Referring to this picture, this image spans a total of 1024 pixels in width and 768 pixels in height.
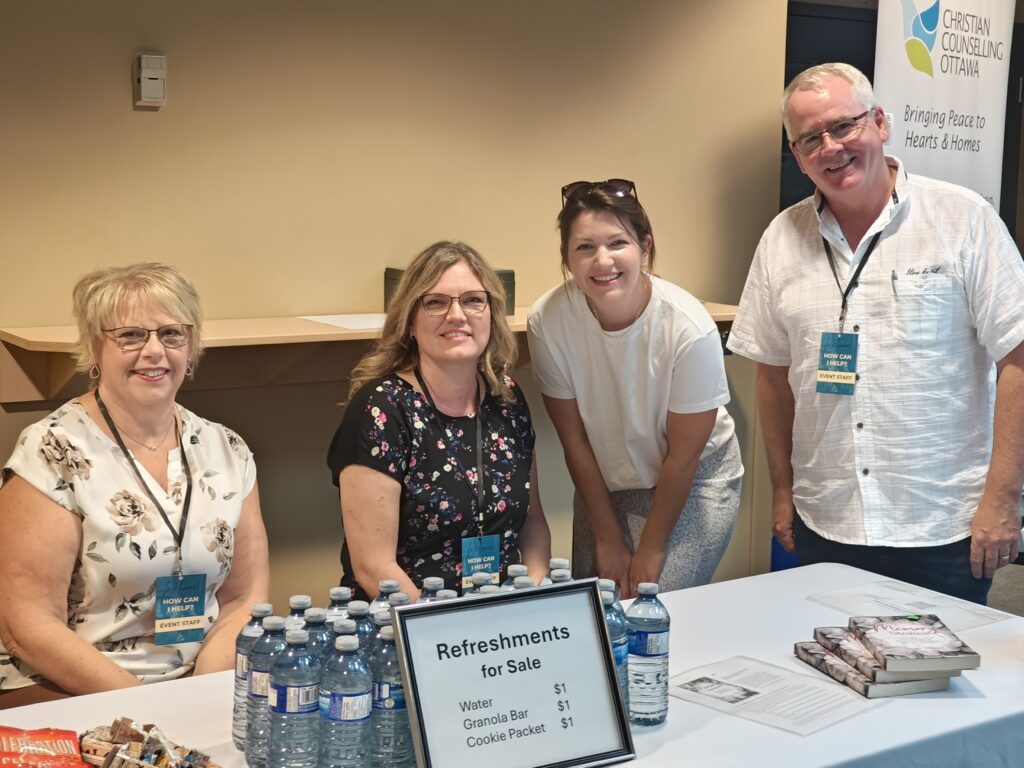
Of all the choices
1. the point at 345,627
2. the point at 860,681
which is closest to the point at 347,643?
the point at 345,627

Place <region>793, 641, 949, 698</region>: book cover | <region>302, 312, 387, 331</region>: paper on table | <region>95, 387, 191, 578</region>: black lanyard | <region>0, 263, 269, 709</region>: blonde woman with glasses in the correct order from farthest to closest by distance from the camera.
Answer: <region>302, 312, 387, 331</region>: paper on table → <region>95, 387, 191, 578</region>: black lanyard → <region>0, 263, 269, 709</region>: blonde woman with glasses → <region>793, 641, 949, 698</region>: book cover

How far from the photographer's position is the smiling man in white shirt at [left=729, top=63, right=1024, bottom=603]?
252cm

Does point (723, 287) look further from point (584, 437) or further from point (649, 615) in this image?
point (649, 615)

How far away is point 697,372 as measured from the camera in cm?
263

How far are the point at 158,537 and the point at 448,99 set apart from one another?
5.97 ft

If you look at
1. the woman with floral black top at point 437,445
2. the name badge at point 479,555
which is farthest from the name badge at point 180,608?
the name badge at point 479,555

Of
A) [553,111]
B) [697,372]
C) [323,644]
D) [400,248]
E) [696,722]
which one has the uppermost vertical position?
[553,111]

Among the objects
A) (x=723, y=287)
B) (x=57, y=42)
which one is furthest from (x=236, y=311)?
(x=723, y=287)

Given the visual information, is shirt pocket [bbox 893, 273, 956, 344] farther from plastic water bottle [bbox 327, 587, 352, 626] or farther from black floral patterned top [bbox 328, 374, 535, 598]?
plastic water bottle [bbox 327, 587, 352, 626]

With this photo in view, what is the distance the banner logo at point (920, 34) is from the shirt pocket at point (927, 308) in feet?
5.78

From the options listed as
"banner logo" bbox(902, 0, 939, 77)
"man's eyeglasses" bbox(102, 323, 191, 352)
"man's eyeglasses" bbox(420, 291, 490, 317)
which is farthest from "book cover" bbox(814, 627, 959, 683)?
"banner logo" bbox(902, 0, 939, 77)

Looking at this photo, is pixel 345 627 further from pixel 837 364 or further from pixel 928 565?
pixel 928 565

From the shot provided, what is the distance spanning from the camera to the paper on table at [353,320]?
3.15 m

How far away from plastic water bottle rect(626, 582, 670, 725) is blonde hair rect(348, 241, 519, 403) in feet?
3.48
